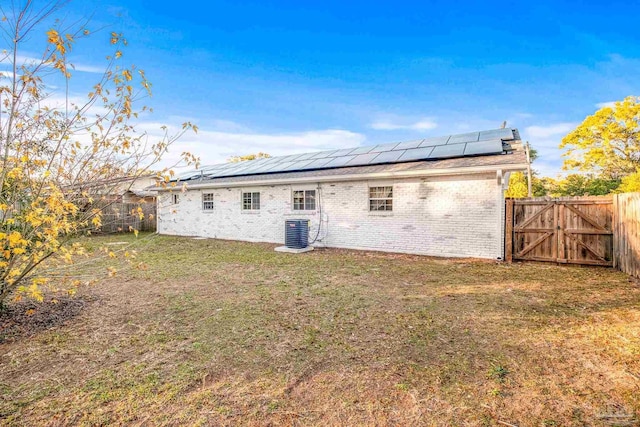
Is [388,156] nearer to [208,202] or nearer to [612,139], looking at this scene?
[208,202]

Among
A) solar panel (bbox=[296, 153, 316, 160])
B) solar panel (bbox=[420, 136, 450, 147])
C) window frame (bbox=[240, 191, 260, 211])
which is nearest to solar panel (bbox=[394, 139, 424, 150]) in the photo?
solar panel (bbox=[420, 136, 450, 147])

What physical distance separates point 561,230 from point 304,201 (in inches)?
304

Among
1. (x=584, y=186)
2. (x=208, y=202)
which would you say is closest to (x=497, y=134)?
(x=208, y=202)

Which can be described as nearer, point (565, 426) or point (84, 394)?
point (565, 426)

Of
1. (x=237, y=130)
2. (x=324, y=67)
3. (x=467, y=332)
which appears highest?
(x=324, y=67)

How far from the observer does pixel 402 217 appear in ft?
31.0

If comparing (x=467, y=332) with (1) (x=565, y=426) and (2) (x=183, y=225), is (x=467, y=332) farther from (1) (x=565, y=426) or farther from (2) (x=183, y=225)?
(2) (x=183, y=225)

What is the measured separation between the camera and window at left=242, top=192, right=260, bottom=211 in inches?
496

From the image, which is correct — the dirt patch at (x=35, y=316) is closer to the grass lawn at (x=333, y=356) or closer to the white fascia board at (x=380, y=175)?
the grass lawn at (x=333, y=356)

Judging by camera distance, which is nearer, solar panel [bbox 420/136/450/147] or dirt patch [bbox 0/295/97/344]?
dirt patch [bbox 0/295/97/344]

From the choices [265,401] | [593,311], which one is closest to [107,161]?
[265,401]

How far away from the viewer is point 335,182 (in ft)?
34.5

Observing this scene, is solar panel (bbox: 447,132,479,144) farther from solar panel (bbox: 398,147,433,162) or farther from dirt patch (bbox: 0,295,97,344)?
dirt patch (bbox: 0,295,97,344)

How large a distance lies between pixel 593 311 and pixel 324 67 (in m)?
11.8
